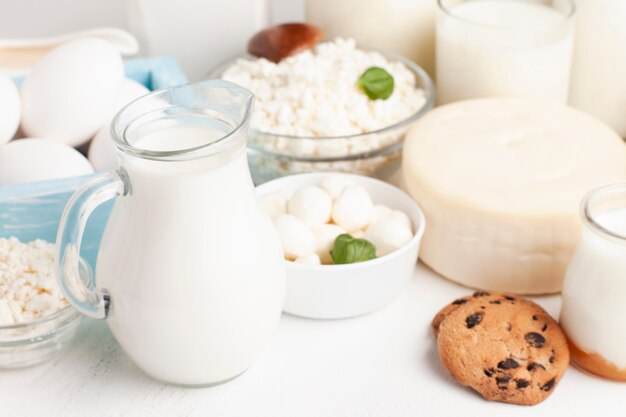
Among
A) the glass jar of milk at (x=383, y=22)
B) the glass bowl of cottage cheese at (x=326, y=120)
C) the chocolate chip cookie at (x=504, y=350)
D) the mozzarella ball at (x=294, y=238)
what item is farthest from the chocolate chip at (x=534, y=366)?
the glass jar of milk at (x=383, y=22)

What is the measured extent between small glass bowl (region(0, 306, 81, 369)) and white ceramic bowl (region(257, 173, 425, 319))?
195mm

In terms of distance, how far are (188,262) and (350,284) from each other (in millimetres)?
189

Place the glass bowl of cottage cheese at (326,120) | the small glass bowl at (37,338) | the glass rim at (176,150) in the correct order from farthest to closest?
the glass bowl of cottage cheese at (326,120) → the small glass bowl at (37,338) → the glass rim at (176,150)

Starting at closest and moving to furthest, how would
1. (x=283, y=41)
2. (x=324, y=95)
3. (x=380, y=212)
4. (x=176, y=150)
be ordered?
(x=176, y=150), (x=380, y=212), (x=324, y=95), (x=283, y=41)

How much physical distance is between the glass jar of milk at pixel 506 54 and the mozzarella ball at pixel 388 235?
30cm

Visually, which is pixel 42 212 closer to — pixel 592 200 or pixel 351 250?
pixel 351 250

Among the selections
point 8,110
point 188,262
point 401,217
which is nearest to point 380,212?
point 401,217

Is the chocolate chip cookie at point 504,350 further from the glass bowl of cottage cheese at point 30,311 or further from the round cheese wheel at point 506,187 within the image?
the glass bowl of cottage cheese at point 30,311

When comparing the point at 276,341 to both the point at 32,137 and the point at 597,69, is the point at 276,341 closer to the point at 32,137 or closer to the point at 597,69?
the point at 32,137

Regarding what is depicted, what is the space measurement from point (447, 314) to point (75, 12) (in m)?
0.80

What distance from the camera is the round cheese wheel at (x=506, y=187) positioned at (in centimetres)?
85

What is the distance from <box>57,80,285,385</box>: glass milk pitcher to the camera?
2.21 ft

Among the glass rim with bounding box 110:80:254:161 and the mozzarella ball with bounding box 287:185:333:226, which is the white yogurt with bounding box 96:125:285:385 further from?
the mozzarella ball with bounding box 287:185:333:226

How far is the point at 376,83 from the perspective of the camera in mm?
1002
